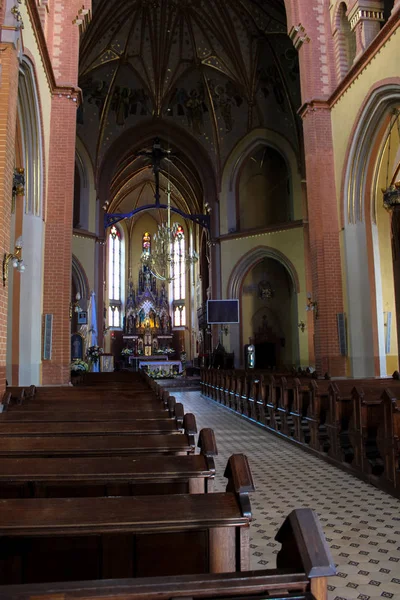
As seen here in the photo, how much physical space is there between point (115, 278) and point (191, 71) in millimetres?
15034

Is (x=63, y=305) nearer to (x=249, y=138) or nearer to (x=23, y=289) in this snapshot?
(x=23, y=289)

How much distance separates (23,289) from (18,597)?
8.83 m

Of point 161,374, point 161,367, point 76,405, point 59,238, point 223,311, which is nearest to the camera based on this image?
point 76,405

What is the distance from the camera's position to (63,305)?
408 inches

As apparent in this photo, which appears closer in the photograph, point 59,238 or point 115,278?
point 59,238

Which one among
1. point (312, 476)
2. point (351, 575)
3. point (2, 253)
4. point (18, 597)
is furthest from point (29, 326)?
point (18, 597)

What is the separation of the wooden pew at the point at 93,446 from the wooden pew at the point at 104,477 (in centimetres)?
41

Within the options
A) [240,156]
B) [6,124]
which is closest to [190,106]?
[240,156]

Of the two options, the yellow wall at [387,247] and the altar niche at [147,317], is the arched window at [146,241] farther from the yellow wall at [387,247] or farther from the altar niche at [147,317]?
the yellow wall at [387,247]

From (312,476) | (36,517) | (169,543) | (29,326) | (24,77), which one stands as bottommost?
(312,476)

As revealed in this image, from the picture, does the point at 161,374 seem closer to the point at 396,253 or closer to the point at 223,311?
the point at 223,311

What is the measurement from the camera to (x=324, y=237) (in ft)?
39.6

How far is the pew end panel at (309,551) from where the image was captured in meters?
1.34

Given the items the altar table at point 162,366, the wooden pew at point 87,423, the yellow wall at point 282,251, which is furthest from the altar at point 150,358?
the wooden pew at point 87,423
